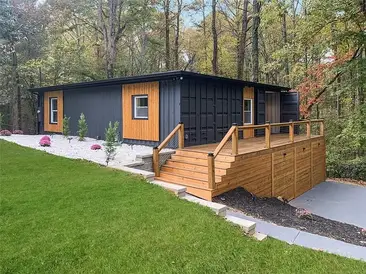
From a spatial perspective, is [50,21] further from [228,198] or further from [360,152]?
[360,152]

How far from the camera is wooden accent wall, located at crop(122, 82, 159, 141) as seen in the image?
8.91 metres

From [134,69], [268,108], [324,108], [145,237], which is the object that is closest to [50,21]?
[134,69]

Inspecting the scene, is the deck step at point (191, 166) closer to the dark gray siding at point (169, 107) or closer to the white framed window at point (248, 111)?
the dark gray siding at point (169, 107)

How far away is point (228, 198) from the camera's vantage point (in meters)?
5.86

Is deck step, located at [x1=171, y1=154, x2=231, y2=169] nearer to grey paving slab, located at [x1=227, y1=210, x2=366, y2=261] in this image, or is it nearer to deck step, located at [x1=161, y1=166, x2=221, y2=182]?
deck step, located at [x1=161, y1=166, x2=221, y2=182]

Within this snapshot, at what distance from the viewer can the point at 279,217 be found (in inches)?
213

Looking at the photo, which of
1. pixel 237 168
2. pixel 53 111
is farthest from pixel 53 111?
pixel 237 168

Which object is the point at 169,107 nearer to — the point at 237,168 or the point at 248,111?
the point at 237,168

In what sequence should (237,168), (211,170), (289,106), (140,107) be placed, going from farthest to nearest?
(289,106) < (140,107) < (237,168) < (211,170)

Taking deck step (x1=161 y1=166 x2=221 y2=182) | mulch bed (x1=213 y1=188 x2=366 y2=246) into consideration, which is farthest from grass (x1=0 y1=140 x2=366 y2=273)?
deck step (x1=161 y1=166 x2=221 y2=182)

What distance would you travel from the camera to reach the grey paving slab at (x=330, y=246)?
12.3 feet

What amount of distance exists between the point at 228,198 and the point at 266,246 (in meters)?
2.41

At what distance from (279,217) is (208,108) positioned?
14.6 feet

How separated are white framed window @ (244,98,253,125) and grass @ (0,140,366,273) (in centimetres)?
676
